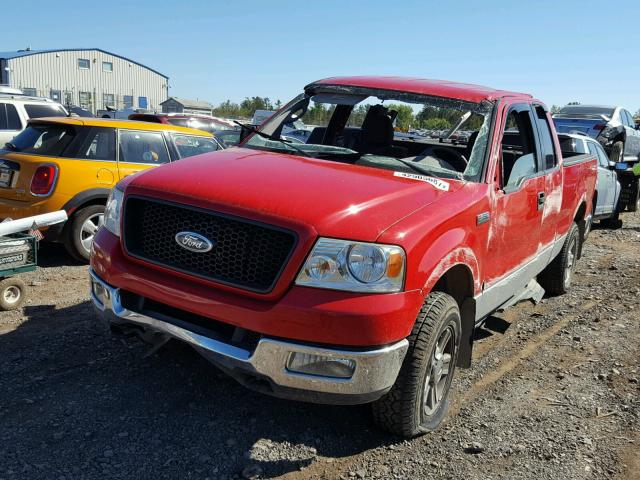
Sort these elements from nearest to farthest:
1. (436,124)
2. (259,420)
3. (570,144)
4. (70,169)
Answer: (259,420), (436,124), (70,169), (570,144)

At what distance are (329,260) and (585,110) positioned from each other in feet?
56.0

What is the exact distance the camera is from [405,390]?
3.26m

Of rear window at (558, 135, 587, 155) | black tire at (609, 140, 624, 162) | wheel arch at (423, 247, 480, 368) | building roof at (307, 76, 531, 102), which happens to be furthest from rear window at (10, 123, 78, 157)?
black tire at (609, 140, 624, 162)

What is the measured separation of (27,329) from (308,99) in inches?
114

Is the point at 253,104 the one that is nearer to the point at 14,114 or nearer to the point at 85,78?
the point at 85,78

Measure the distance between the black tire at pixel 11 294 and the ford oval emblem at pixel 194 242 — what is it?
2830 mm

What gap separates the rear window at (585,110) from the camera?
17219mm

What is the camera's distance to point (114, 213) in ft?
12.0

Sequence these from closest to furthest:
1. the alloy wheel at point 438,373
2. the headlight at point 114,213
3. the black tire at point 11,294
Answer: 1. the alloy wheel at point 438,373
2. the headlight at point 114,213
3. the black tire at point 11,294

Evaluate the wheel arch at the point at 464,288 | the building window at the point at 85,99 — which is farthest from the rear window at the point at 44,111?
the building window at the point at 85,99

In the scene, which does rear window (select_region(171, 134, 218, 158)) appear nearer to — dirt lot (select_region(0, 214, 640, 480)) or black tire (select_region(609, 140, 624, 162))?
dirt lot (select_region(0, 214, 640, 480))

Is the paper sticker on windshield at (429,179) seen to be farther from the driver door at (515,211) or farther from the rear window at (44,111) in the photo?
the rear window at (44,111)

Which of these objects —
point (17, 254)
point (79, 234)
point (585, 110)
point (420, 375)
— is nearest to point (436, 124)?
point (420, 375)

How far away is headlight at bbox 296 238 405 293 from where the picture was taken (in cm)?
292
